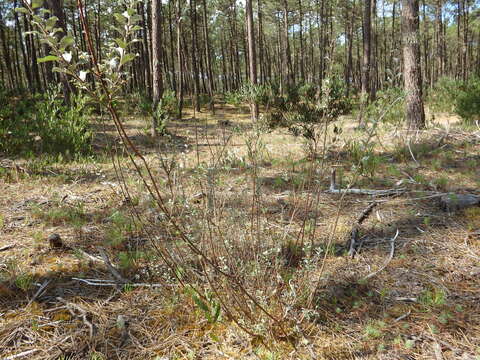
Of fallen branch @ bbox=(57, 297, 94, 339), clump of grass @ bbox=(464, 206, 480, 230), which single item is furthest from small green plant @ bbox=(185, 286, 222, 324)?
clump of grass @ bbox=(464, 206, 480, 230)

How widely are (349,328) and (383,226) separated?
140cm

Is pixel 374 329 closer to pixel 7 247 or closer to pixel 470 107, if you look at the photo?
pixel 7 247

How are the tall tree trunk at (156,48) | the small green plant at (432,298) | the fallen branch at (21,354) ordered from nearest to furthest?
1. the fallen branch at (21,354)
2. the small green plant at (432,298)
3. the tall tree trunk at (156,48)

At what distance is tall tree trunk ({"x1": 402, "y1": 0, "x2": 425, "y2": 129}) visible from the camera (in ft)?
20.9

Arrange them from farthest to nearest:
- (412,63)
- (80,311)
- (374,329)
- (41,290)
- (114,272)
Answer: (412,63)
(114,272)
(41,290)
(80,311)
(374,329)

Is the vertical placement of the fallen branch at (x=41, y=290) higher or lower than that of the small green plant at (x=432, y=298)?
higher

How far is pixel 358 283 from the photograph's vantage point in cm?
225

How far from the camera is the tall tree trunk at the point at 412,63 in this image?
6.36 m

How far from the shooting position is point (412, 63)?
6.45 m

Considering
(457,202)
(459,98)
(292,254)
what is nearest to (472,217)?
(457,202)

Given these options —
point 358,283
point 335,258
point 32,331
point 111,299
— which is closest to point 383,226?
point 335,258

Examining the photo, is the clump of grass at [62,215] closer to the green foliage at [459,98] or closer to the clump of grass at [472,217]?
the clump of grass at [472,217]

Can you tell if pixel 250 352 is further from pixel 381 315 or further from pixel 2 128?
pixel 2 128

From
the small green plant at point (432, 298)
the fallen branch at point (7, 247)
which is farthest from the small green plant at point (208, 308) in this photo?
the fallen branch at point (7, 247)
